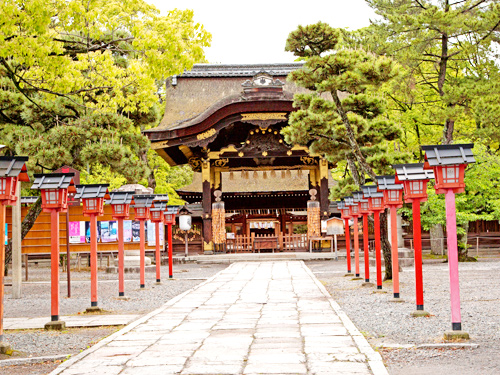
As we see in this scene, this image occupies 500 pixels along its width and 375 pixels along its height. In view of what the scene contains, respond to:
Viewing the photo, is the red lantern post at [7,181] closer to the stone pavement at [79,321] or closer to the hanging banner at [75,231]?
the stone pavement at [79,321]

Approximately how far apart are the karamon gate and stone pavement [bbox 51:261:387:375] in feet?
52.8

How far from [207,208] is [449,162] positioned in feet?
68.3

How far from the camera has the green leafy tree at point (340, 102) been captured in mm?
14055

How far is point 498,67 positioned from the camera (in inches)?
752

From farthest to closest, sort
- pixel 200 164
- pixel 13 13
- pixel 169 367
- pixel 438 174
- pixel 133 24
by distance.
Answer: pixel 200 164 < pixel 133 24 < pixel 13 13 < pixel 438 174 < pixel 169 367

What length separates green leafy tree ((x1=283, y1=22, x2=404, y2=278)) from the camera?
1405cm

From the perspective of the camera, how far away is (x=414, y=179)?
9.11m

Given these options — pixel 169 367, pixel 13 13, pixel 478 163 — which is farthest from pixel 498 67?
pixel 169 367

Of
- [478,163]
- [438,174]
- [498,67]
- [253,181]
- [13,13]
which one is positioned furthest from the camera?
[253,181]

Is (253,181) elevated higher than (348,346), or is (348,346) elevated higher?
(253,181)

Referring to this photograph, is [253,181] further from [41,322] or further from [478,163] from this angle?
[41,322]

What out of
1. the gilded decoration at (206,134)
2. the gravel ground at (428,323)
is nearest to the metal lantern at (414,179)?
the gravel ground at (428,323)

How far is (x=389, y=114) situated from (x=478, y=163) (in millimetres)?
3718

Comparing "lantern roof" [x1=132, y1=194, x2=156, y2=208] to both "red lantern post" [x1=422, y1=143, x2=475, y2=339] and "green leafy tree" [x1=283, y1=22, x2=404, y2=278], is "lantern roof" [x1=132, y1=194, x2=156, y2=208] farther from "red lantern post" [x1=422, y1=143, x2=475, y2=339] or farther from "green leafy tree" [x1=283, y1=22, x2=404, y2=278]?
"red lantern post" [x1=422, y1=143, x2=475, y2=339]
